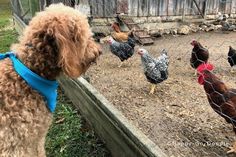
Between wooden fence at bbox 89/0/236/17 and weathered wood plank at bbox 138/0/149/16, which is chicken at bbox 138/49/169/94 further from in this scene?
weathered wood plank at bbox 138/0/149/16

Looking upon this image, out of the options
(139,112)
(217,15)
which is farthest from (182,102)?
(217,15)

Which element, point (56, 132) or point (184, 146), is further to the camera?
point (56, 132)

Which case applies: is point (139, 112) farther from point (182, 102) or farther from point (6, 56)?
point (6, 56)

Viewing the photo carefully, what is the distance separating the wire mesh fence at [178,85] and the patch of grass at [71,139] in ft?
1.88

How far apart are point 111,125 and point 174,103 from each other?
1.57 metres

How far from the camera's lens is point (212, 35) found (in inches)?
356

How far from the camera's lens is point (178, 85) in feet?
18.2

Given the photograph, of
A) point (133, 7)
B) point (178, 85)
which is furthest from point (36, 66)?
point (133, 7)

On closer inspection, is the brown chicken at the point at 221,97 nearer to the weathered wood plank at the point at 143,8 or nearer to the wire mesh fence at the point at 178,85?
the wire mesh fence at the point at 178,85

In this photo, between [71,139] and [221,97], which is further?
[71,139]

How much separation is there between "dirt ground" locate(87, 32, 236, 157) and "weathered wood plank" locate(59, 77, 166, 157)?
0.51 meters

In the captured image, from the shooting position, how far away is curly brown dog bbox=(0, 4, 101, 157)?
8.23 ft

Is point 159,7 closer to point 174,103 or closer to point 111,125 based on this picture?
point 174,103

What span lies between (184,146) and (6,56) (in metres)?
1.95
